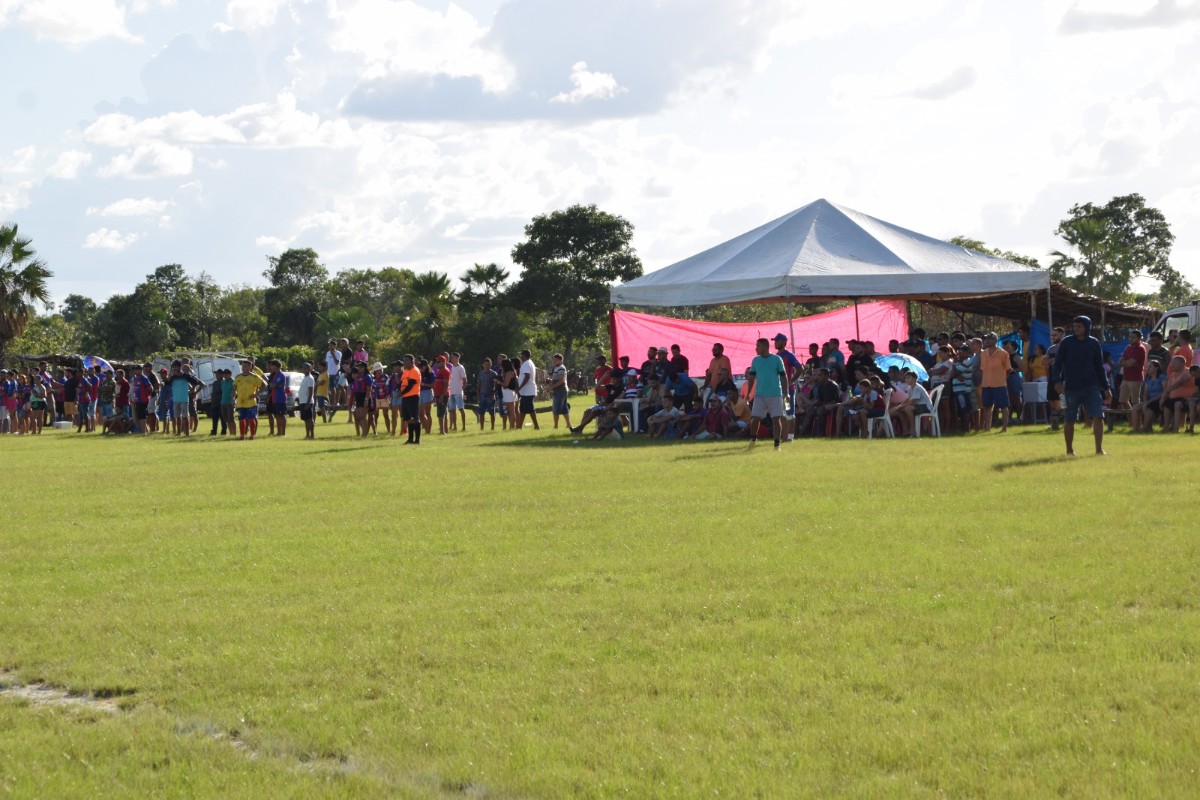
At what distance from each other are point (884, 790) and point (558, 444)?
18.2 metres

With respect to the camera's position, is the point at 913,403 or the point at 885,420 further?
the point at 913,403

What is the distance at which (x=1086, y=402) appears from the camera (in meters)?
16.5

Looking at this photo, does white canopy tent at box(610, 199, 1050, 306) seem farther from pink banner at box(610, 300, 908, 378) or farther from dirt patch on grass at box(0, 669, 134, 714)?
dirt patch on grass at box(0, 669, 134, 714)

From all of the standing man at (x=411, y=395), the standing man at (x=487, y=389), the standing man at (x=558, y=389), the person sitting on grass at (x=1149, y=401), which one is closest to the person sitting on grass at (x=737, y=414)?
the standing man at (x=558, y=389)

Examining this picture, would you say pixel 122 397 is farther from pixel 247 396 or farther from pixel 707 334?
pixel 707 334

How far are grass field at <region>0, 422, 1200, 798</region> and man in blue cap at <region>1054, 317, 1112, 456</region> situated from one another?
7.85 feet

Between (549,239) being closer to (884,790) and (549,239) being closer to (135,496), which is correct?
(135,496)

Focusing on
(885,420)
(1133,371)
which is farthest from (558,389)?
(1133,371)

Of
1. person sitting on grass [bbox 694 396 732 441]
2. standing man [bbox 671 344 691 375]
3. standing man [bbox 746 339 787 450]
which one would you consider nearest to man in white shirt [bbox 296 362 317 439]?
standing man [bbox 671 344 691 375]

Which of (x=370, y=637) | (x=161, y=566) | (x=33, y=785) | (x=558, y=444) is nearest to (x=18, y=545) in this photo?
(x=161, y=566)

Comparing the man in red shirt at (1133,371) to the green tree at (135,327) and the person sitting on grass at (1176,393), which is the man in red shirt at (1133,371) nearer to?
the person sitting on grass at (1176,393)

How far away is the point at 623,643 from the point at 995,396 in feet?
53.7

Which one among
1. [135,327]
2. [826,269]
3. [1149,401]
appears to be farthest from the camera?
[135,327]

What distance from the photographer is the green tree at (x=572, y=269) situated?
63906mm
